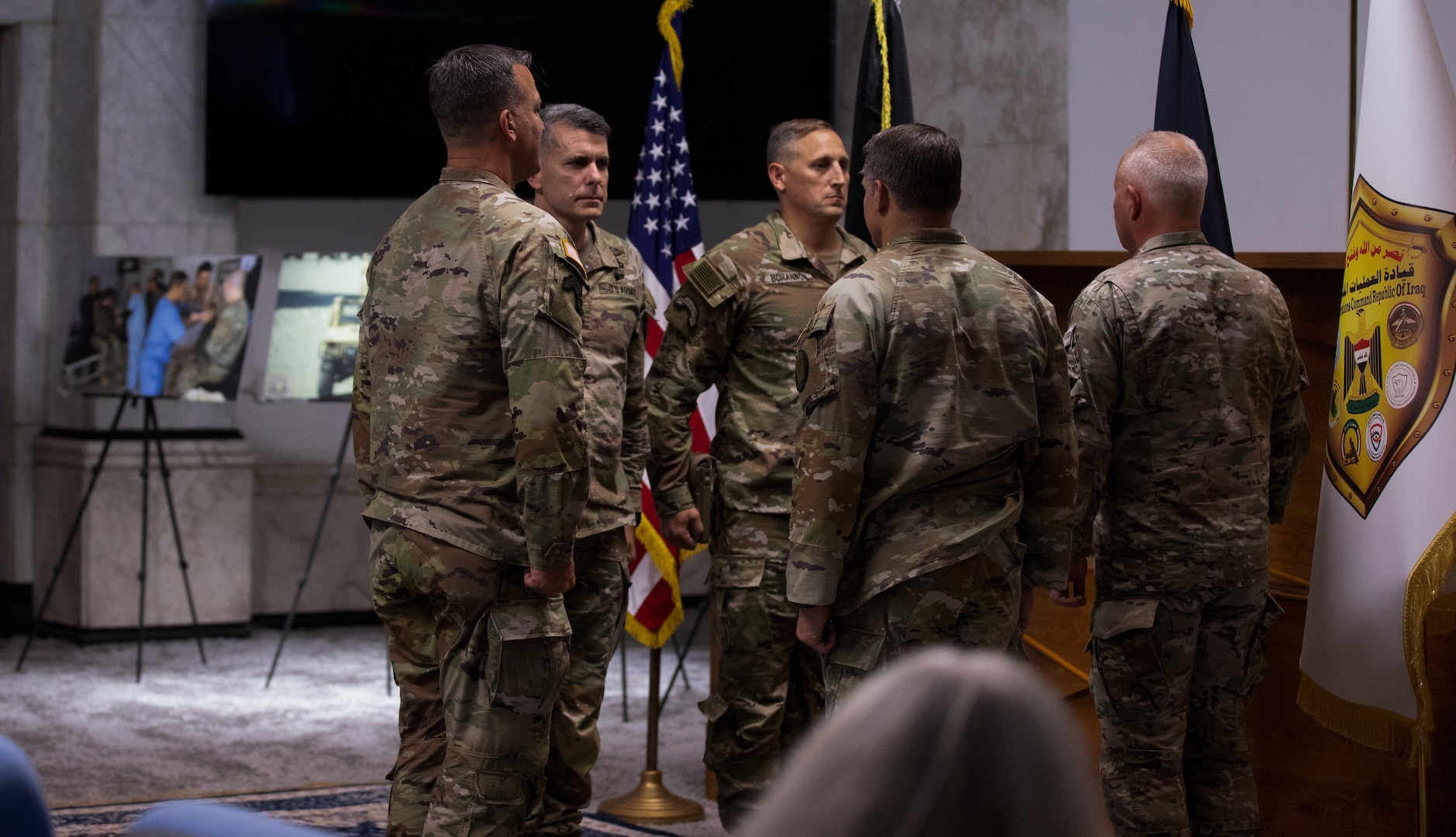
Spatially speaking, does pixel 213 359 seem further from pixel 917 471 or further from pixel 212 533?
pixel 917 471

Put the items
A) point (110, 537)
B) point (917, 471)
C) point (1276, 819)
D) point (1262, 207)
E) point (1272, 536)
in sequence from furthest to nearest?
point (110, 537)
point (1262, 207)
point (1272, 536)
point (1276, 819)
point (917, 471)

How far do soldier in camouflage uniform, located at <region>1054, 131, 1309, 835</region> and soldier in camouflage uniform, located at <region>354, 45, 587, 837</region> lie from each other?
1079 millimetres

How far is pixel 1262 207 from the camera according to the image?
4629 millimetres

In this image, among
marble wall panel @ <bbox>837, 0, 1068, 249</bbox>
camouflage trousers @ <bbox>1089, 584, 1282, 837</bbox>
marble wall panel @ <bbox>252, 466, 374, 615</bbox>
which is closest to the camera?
camouflage trousers @ <bbox>1089, 584, 1282, 837</bbox>

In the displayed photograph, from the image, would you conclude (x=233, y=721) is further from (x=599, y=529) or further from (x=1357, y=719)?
(x=1357, y=719)

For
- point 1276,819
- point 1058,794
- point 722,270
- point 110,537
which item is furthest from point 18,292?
point 1058,794

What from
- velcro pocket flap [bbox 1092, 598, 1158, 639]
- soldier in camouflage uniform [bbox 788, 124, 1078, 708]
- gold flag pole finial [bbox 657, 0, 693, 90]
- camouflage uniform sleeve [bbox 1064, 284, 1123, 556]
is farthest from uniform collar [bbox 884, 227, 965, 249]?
gold flag pole finial [bbox 657, 0, 693, 90]

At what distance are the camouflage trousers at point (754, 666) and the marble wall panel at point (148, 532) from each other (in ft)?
12.1

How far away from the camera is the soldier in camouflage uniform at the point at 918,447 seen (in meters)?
2.28

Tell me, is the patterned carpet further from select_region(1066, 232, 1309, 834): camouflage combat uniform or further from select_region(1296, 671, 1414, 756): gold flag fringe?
select_region(1296, 671, 1414, 756): gold flag fringe

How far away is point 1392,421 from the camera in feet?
9.33

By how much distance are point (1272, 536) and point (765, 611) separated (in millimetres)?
1263

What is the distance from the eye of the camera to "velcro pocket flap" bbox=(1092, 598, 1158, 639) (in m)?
2.69

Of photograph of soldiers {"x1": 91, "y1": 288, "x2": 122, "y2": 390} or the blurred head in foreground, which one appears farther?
photograph of soldiers {"x1": 91, "y1": 288, "x2": 122, "y2": 390}
